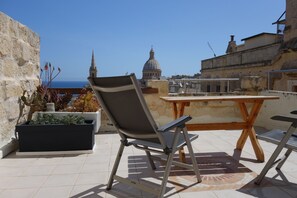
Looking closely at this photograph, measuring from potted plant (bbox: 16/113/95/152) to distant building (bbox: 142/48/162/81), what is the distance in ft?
180

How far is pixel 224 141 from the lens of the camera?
4.04 metres

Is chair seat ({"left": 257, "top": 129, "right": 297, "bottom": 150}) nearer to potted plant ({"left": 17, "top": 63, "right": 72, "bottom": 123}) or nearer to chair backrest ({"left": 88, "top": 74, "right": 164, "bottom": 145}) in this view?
chair backrest ({"left": 88, "top": 74, "right": 164, "bottom": 145})

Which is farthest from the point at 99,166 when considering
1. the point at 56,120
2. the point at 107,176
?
the point at 56,120

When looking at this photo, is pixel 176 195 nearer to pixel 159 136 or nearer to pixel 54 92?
pixel 159 136

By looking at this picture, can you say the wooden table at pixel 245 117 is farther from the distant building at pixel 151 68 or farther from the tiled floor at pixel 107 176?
the distant building at pixel 151 68

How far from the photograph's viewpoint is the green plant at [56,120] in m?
3.39

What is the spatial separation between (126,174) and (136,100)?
41.9 inches

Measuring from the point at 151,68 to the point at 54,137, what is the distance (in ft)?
185

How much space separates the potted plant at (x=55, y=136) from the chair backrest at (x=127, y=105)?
4.06ft

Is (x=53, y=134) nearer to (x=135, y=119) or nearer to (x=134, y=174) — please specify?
(x=134, y=174)

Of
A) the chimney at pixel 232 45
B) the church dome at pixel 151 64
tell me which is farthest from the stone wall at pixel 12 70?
the church dome at pixel 151 64

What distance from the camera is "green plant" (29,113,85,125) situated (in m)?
3.39

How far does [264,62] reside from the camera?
14.8 m

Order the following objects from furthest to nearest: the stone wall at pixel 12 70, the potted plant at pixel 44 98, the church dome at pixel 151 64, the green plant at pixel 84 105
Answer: the church dome at pixel 151 64, the green plant at pixel 84 105, the potted plant at pixel 44 98, the stone wall at pixel 12 70
